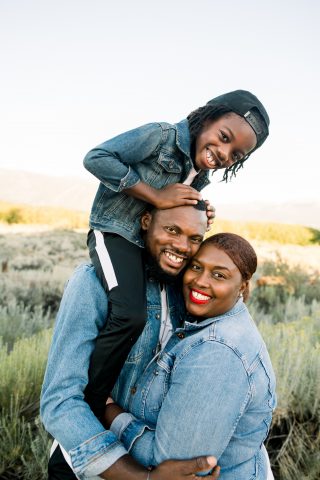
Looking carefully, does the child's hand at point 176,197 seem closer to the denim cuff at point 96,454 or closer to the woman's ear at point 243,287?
the woman's ear at point 243,287

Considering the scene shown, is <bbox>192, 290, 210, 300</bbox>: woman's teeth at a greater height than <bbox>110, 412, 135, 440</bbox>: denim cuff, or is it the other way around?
<bbox>192, 290, 210, 300</bbox>: woman's teeth

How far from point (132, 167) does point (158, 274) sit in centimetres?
79

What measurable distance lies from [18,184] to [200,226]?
3943 inches

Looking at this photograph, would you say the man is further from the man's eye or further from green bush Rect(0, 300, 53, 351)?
green bush Rect(0, 300, 53, 351)

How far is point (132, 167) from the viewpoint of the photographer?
114 inches

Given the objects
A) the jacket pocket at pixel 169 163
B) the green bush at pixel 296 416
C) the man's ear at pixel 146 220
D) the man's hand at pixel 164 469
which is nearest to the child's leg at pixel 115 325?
the man's ear at pixel 146 220

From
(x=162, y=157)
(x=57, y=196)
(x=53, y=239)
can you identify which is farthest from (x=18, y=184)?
(x=162, y=157)

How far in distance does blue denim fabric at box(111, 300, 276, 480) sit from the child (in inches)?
8.8

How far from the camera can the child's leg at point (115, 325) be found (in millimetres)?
2307

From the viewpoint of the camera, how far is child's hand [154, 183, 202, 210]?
2.47 meters

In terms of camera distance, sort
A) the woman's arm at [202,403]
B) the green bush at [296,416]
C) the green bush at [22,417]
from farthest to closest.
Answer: the green bush at [296,416]
the green bush at [22,417]
the woman's arm at [202,403]

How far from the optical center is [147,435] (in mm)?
2125

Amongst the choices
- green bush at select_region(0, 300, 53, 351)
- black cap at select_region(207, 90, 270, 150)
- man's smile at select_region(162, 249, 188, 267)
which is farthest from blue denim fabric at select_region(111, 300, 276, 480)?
green bush at select_region(0, 300, 53, 351)

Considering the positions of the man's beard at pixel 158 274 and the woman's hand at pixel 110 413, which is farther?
the man's beard at pixel 158 274
